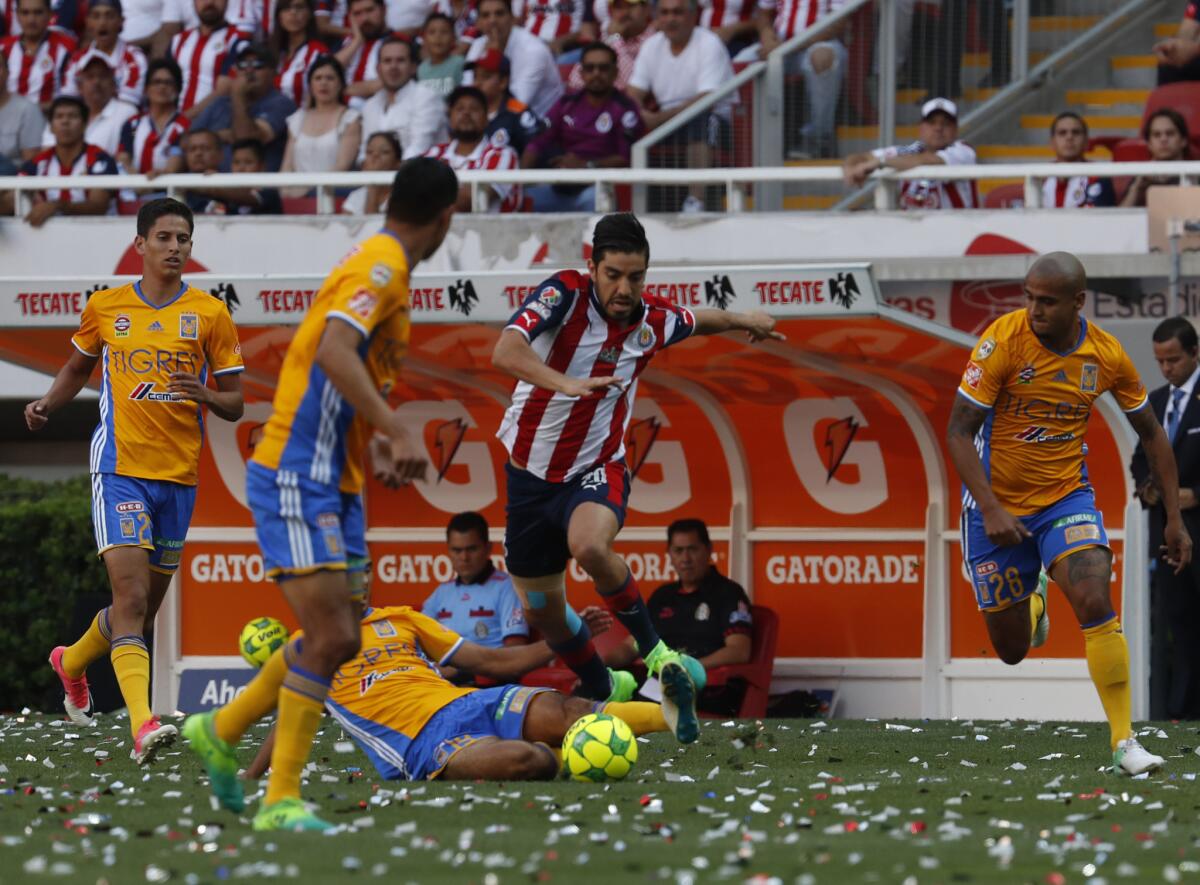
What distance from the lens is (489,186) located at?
1498 cm

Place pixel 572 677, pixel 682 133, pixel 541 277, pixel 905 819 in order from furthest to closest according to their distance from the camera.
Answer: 1. pixel 682 133
2. pixel 572 677
3. pixel 541 277
4. pixel 905 819

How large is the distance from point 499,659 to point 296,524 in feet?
6.92

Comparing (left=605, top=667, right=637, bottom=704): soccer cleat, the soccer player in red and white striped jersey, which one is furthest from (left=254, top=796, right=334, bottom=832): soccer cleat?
(left=605, top=667, right=637, bottom=704): soccer cleat

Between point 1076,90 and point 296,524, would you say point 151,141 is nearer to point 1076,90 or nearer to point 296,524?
point 1076,90

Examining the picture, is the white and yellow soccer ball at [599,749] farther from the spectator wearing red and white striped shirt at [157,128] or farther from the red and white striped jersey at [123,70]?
the red and white striped jersey at [123,70]

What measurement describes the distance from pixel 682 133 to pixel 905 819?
8.61 m

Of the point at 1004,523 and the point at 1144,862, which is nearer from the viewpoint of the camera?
the point at 1144,862

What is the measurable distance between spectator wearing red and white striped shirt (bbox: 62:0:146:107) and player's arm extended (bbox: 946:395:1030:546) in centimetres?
1149

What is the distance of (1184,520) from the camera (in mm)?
12016

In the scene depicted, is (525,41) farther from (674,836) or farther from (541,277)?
(674,836)

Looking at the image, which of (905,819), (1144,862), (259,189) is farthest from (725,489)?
(1144,862)

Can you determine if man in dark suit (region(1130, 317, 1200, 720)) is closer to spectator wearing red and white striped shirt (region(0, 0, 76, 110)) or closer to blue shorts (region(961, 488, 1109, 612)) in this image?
blue shorts (region(961, 488, 1109, 612))

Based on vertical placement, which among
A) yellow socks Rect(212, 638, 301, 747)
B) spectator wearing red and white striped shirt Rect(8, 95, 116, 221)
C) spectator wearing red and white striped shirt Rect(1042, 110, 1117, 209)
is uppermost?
spectator wearing red and white striped shirt Rect(8, 95, 116, 221)

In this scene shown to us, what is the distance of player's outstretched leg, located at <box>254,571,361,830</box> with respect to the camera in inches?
258
